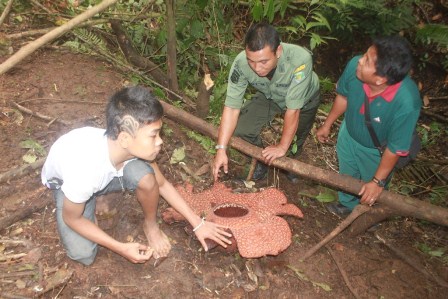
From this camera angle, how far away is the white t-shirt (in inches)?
105

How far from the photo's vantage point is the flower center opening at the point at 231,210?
12.3 ft

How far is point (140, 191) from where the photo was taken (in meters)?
3.05

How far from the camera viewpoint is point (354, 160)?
4.27 m

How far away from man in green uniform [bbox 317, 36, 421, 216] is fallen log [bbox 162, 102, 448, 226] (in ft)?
0.41

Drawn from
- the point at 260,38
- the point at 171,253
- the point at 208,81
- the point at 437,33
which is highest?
the point at 437,33

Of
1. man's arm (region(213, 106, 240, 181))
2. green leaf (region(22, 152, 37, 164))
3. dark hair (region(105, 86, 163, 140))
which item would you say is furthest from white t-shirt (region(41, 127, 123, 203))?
man's arm (region(213, 106, 240, 181))

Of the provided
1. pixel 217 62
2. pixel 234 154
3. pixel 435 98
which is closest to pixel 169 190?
pixel 234 154

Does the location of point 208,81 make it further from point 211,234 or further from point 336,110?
point 211,234

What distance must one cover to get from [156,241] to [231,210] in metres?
0.84

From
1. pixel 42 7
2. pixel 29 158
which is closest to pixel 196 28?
pixel 42 7

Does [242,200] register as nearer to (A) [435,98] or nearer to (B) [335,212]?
(B) [335,212]

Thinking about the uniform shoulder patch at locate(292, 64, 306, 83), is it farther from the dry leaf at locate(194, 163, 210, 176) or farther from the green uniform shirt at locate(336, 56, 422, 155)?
the dry leaf at locate(194, 163, 210, 176)

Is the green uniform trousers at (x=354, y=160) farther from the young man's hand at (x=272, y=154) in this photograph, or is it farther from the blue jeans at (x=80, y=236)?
the blue jeans at (x=80, y=236)

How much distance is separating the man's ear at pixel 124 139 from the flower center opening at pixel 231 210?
1355mm
